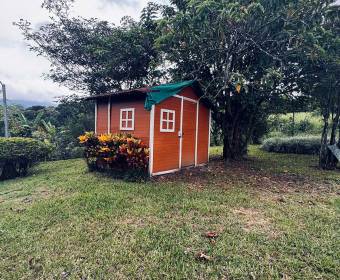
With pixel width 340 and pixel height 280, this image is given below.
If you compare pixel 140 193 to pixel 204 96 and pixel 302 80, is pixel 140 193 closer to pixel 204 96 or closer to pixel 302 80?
pixel 204 96

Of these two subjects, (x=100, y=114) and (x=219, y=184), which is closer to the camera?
(x=219, y=184)

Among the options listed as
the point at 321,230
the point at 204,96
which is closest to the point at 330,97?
the point at 204,96

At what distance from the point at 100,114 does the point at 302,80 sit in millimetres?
8131

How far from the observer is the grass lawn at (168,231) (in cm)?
264

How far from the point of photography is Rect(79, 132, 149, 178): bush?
6617 millimetres

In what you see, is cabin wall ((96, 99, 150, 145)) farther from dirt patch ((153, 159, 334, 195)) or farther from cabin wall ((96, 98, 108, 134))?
dirt patch ((153, 159, 334, 195))

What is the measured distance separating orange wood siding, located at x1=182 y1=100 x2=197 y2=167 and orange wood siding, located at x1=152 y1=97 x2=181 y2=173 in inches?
15.5

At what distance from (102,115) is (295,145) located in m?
12.0

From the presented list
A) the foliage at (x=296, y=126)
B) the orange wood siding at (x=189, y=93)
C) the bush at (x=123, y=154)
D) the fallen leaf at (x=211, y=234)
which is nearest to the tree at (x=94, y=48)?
the orange wood siding at (x=189, y=93)

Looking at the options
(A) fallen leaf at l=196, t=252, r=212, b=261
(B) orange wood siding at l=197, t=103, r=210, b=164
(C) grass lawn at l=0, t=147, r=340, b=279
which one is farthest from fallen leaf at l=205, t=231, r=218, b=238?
(B) orange wood siding at l=197, t=103, r=210, b=164

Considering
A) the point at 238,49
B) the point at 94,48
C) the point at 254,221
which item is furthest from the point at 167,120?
the point at 94,48

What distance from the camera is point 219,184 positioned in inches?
251

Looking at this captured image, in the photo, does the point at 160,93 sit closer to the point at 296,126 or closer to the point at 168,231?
the point at 168,231

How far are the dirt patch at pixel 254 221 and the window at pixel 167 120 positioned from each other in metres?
3.70
